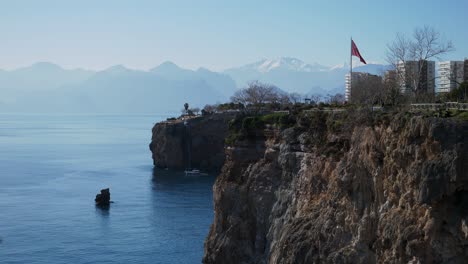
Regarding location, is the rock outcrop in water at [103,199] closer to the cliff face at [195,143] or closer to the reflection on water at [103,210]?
the reflection on water at [103,210]

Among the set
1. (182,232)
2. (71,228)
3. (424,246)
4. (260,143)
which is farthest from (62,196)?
(424,246)

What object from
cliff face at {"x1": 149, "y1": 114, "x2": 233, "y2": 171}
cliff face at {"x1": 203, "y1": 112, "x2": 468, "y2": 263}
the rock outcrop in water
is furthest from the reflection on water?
cliff face at {"x1": 149, "y1": 114, "x2": 233, "y2": 171}

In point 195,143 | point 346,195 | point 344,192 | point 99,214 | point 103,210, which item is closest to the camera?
point 346,195

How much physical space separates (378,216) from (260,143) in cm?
1511

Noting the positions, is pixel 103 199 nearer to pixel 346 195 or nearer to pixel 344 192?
pixel 344 192

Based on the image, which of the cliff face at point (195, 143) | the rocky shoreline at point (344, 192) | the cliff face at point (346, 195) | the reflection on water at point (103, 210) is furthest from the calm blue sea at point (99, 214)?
the rocky shoreline at point (344, 192)

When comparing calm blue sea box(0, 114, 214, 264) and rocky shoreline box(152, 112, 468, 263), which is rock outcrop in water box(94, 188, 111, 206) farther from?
rocky shoreline box(152, 112, 468, 263)

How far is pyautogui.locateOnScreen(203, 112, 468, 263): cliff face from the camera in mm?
27828

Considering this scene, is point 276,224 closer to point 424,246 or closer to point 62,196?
point 424,246

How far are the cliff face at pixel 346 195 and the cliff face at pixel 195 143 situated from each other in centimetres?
7163

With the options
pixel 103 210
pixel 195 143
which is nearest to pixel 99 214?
pixel 103 210

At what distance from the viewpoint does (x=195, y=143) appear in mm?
119938

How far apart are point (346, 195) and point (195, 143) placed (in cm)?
8639

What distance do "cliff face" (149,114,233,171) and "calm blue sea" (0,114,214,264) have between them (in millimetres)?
4845
